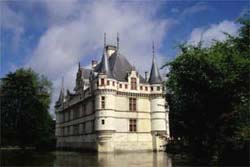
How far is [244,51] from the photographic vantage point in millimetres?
18406

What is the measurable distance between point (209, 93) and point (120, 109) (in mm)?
19569

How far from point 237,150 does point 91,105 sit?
2381 cm

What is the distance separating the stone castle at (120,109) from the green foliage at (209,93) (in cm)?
1659

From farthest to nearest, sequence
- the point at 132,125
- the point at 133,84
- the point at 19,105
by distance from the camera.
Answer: the point at 133,84
the point at 132,125
the point at 19,105

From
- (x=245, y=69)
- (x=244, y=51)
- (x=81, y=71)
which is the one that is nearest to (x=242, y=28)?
(x=244, y=51)

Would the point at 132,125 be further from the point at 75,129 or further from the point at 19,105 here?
the point at 19,105

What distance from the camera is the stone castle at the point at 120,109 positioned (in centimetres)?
3478

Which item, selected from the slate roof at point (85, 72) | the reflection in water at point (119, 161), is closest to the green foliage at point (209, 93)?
the reflection in water at point (119, 161)

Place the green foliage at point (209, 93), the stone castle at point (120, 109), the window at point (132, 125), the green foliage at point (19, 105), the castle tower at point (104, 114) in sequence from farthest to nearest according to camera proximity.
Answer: the window at point (132, 125) → the stone castle at point (120, 109) → the castle tower at point (104, 114) → the green foliage at point (19, 105) → the green foliage at point (209, 93)

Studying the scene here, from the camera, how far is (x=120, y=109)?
36281 mm

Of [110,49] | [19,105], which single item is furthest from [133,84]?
[19,105]

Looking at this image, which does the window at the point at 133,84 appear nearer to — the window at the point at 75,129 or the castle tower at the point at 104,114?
the castle tower at the point at 104,114

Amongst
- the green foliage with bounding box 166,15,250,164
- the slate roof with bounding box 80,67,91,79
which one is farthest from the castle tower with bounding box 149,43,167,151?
the green foliage with bounding box 166,15,250,164

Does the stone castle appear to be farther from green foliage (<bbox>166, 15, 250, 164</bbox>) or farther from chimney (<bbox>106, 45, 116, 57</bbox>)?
green foliage (<bbox>166, 15, 250, 164</bbox>)
